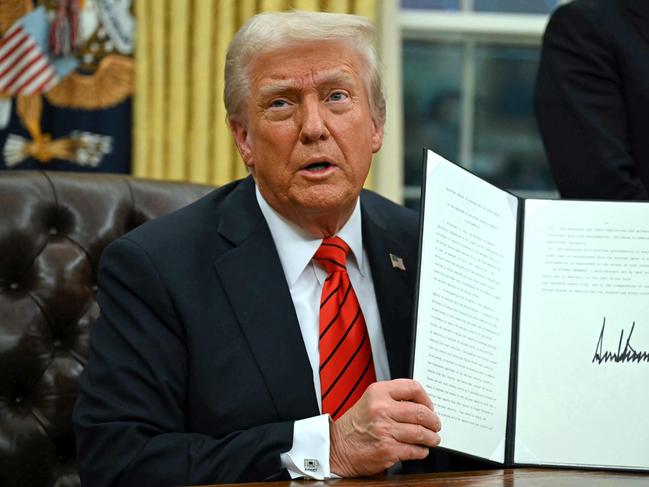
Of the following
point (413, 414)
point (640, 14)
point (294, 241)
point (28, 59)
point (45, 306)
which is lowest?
point (45, 306)

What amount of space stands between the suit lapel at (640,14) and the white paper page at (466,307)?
105 cm

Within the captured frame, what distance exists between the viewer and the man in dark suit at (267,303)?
1.66 meters

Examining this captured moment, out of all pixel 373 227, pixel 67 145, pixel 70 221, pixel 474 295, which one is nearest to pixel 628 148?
pixel 373 227

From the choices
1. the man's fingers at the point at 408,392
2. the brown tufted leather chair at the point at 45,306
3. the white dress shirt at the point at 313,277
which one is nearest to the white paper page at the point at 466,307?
the man's fingers at the point at 408,392

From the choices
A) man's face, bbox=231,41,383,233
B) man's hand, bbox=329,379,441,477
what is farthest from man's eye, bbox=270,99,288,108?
man's hand, bbox=329,379,441,477

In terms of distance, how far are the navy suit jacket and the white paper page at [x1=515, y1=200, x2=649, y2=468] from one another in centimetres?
26

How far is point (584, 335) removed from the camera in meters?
1.76

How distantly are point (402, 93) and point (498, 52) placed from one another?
41cm

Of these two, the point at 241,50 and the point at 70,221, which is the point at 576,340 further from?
the point at 70,221

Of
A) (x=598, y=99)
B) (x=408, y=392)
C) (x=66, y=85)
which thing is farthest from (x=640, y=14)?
(x=66, y=85)

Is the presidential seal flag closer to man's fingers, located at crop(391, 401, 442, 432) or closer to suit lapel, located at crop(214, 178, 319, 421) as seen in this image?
suit lapel, located at crop(214, 178, 319, 421)

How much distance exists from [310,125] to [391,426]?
0.58 metres

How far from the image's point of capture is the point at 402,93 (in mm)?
3898
